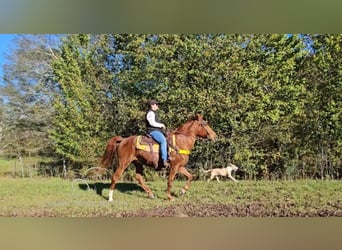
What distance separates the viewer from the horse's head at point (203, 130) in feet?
17.8

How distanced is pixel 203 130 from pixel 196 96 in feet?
1.26

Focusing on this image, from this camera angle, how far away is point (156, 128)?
5.37 m

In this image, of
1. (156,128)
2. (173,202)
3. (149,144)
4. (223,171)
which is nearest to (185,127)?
(156,128)

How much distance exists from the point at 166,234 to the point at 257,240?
85 cm

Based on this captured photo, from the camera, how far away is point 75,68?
553 centimetres

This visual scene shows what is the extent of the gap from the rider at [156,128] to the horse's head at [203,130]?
36 centimetres

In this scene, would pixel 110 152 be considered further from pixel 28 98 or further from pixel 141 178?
pixel 28 98

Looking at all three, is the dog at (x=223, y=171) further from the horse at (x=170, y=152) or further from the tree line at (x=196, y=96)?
the horse at (x=170, y=152)

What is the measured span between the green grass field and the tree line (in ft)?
0.61

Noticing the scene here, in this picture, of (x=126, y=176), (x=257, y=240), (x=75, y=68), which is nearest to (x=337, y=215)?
(x=257, y=240)

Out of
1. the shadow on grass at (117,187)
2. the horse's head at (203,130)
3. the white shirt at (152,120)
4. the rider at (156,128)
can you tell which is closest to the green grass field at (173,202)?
the shadow on grass at (117,187)

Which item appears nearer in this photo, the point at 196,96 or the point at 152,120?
the point at 152,120

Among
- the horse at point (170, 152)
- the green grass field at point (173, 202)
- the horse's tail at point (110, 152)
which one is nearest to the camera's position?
the green grass field at point (173, 202)

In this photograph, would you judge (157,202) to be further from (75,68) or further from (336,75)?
(336,75)
